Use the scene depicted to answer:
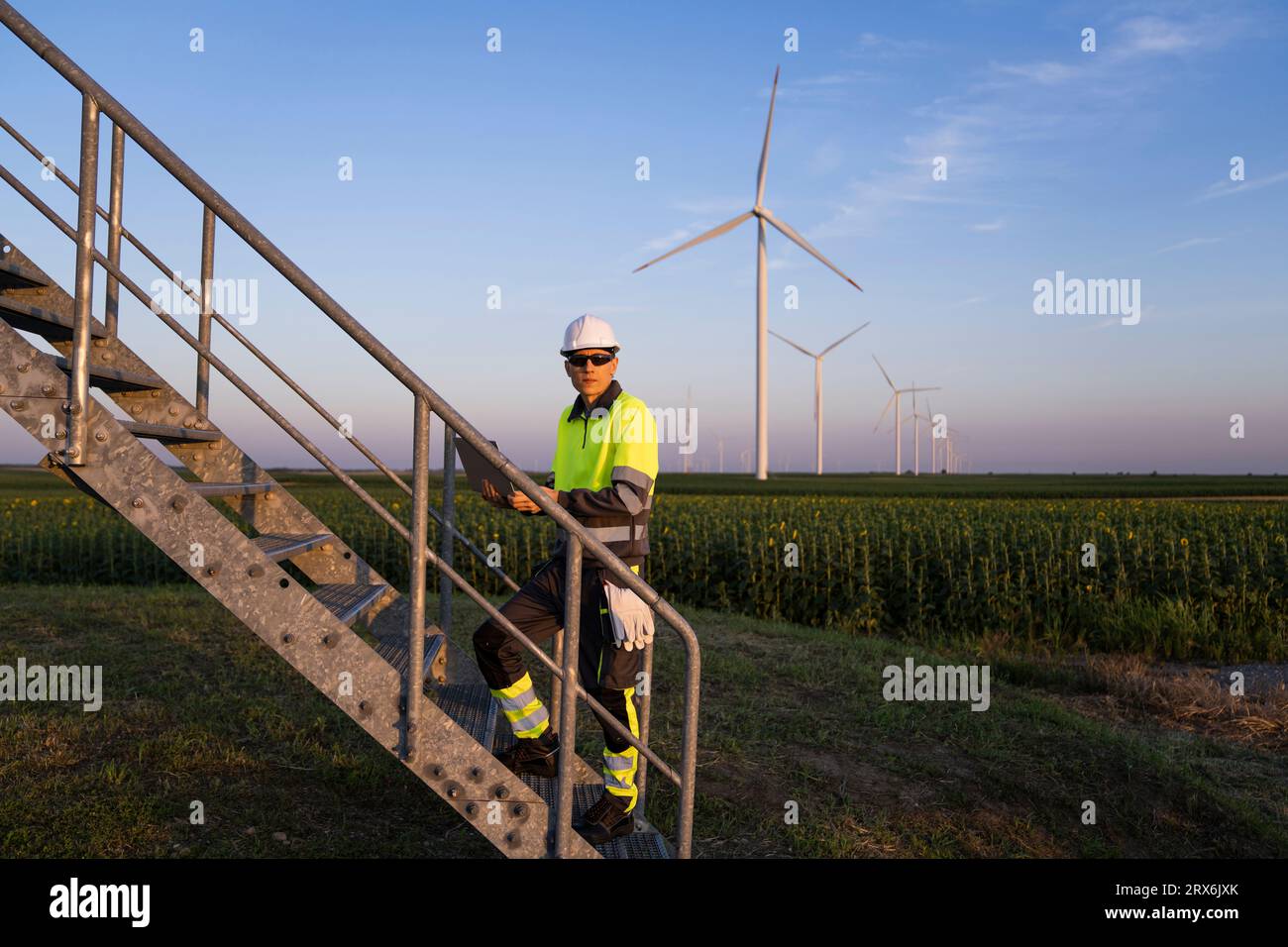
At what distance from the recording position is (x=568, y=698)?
373cm

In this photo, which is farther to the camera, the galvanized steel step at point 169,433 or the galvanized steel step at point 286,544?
the galvanized steel step at point 169,433

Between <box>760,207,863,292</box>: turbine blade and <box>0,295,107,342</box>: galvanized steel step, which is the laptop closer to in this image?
<box>0,295,107,342</box>: galvanized steel step

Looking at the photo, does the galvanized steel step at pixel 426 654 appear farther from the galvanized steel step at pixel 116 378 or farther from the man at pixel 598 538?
the galvanized steel step at pixel 116 378


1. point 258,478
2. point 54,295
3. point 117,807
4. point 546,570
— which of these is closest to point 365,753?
point 117,807

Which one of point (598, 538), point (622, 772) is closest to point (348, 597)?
point (598, 538)

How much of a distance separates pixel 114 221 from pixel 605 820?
3995 mm

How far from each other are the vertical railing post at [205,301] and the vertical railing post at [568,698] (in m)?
2.77

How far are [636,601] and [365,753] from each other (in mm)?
3123

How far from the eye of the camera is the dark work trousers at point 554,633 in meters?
A: 4.36

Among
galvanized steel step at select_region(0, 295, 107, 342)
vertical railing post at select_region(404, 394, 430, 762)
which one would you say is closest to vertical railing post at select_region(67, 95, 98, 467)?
galvanized steel step at select_region(0, 295, 107, 342)

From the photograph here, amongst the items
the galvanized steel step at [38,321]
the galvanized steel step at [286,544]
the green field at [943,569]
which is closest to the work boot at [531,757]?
the galvanized steel step at [286,544]

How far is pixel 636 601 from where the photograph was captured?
4266 mm

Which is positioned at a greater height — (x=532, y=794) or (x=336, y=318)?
(x=336, y=318)
